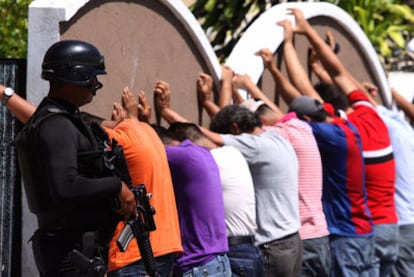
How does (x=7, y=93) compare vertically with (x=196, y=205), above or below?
above

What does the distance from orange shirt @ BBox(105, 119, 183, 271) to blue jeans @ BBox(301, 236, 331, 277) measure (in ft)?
6.64

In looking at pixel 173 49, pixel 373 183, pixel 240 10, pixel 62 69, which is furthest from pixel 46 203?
pixel 240 10

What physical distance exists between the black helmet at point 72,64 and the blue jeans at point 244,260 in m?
2.35

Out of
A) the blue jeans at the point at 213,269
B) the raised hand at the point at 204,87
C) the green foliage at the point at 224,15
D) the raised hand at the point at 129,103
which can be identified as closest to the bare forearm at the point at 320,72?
the raised hand at the point at 204,87

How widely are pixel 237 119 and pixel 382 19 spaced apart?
929 centimetres

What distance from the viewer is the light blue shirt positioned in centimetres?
955

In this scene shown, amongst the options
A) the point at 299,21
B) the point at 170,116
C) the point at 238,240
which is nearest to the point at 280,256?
the point at 238,240

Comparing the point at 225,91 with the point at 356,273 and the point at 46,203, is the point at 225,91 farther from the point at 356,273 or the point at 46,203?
the point at 46,203

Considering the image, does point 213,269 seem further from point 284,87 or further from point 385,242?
point 284,87

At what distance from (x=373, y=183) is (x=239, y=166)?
7.08ft

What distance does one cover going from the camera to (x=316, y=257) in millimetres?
8227

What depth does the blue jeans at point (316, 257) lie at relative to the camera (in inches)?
323

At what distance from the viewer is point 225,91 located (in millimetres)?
8711

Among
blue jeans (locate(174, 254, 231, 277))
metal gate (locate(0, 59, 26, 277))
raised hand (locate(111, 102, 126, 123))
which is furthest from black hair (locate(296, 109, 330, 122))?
metal gate (locate(0, 59, 26, 277))
